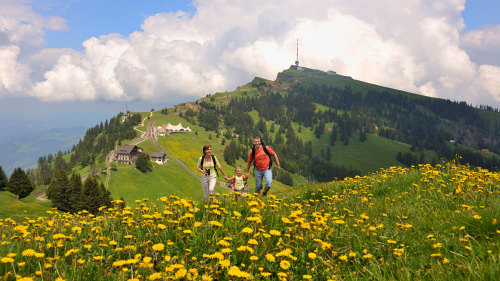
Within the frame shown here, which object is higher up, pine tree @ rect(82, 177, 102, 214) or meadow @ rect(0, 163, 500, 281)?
meadow @ rect(0, 163, 500, 281)

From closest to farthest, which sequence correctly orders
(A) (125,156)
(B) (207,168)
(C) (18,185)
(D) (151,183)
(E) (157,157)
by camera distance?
(B) (207,168) < (C) (18,185) < (D) (151,183) < (A) (125,156) < (E) (157,157)

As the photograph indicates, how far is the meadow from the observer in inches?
131

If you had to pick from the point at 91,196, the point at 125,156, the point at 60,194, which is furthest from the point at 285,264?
the point at 125,156

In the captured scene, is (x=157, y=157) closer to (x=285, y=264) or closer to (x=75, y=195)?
(x=75, y=195)

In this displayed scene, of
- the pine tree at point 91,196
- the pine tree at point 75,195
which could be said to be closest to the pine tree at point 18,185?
the pine tree at point 75,195

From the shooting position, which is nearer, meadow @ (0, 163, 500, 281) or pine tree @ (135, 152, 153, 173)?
meadow @ (0, 163, 500, 281)

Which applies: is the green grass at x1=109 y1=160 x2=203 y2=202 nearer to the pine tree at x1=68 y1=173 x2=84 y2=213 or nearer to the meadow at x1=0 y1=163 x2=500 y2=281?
the pine tree at x1=68 y1=173 x2=84 y2=213

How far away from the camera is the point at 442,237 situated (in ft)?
14.9

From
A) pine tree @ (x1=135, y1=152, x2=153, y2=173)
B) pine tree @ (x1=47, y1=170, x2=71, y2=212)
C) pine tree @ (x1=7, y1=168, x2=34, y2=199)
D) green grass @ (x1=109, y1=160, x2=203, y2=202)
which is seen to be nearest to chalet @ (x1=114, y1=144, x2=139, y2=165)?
green grass @ (x1=109, y1=160, x2=203, y2=202)

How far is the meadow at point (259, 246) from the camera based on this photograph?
3336 millimetres

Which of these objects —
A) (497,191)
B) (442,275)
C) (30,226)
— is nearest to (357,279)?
(442,275)

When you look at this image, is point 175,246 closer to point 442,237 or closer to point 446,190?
point 442,237

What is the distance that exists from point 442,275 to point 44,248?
5735mm

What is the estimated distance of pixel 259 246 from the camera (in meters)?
4.44
